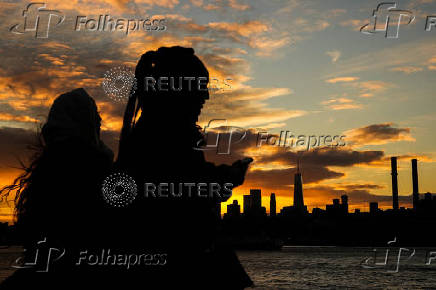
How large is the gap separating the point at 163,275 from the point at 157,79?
41.5 inches

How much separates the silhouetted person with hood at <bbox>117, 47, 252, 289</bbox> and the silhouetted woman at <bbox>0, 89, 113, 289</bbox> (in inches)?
7.0

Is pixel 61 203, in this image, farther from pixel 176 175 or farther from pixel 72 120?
pixel 176 175

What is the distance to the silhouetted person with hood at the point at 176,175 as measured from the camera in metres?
2.57

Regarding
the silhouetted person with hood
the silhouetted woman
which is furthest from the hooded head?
the silhouetted person with hood

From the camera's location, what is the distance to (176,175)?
8.57ft

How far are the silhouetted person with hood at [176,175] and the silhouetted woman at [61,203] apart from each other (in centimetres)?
18

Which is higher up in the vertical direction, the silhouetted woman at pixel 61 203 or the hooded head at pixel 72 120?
the hooded head at pixel 72 120

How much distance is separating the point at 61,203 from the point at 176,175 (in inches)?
24.7

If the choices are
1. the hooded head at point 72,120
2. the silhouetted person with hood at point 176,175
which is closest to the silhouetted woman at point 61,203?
the hooded head at point 72,120

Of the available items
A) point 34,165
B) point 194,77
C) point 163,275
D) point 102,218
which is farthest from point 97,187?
point 194,77

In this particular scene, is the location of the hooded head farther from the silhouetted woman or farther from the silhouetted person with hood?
the silhouetted person with hood

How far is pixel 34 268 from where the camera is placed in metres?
2.74

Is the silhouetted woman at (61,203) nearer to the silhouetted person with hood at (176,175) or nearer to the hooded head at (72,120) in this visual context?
the hooded head at (72,120)

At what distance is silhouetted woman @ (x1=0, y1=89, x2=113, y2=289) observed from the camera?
2.67 metres
